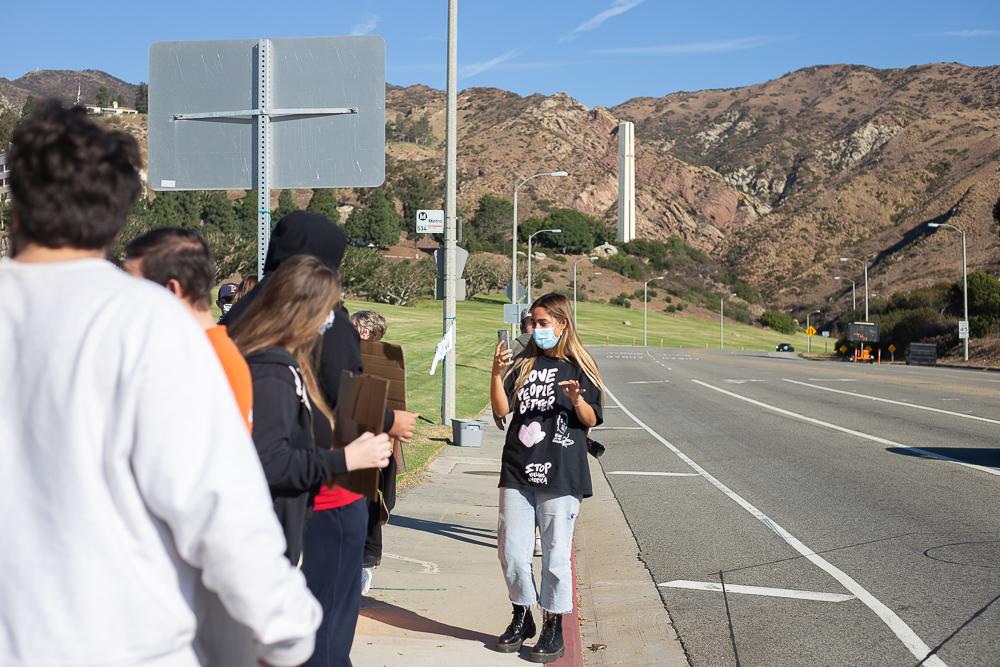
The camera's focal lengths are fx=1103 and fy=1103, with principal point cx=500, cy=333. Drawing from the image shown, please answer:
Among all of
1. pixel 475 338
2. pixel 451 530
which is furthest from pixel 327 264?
pixel 475 338

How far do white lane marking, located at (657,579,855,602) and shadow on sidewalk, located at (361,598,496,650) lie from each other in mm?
2214

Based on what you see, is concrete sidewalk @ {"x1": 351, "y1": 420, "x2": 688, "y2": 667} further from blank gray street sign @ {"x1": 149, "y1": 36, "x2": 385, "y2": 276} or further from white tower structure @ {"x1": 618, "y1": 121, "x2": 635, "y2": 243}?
white tower structure @ {"x1": 618, "y1": 121, "x2": 635, "y2": 243}

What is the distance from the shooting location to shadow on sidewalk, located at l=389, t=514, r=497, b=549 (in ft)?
31.3

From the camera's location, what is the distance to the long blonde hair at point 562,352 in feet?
20.7

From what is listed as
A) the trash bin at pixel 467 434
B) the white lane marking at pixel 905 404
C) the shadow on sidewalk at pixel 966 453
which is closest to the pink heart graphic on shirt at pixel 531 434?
the shadow on sidewalk at pixel 966 453

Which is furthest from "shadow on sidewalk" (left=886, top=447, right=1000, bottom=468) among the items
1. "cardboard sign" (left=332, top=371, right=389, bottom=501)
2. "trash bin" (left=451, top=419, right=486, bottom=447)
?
"cardboard sign" (left=332, top=371, right=389, bottom=501)

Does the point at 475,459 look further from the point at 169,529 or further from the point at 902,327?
the point at 902,327

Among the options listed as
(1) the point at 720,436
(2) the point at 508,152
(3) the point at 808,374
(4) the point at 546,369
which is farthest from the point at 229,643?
(2) the point at 508,152

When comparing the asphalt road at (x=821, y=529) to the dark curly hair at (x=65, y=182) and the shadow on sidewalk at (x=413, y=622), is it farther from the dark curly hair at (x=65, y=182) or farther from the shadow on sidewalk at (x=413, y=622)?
the dark curly hair at (x=65, y=182)

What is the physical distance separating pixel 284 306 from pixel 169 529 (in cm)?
149

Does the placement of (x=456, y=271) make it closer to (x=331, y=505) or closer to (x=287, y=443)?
(x=331, y=505)

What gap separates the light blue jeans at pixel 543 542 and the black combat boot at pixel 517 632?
0.25 ft

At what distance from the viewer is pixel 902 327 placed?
7594 cm

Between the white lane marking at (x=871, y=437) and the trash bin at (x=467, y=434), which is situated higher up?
the trash bin at (x=467, y=434)
